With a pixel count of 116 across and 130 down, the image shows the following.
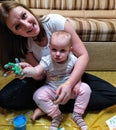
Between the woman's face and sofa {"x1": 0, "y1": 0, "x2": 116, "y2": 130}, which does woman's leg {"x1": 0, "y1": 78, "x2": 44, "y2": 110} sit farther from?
the woman's face

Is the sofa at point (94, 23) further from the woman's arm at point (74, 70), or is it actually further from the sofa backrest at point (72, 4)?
the woman's arm at point (74, 70)

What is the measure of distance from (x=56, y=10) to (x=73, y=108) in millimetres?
1203

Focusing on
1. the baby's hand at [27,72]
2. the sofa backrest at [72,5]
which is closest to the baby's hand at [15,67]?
the baby's hand at [27,72]

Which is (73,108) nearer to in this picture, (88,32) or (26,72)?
(26,72)

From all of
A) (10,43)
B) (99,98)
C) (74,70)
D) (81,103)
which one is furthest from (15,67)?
(99,98)

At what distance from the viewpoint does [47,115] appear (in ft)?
5.50

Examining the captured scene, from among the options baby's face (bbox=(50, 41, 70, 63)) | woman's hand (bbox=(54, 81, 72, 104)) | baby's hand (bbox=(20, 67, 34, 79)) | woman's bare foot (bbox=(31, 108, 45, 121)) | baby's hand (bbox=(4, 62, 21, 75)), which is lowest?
woman's bare foot (bbox=(31, 108, 45, 121))

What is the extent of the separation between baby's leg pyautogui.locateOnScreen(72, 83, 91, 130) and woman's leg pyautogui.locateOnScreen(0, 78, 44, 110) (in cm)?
27

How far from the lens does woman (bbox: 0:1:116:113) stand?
1469 mm

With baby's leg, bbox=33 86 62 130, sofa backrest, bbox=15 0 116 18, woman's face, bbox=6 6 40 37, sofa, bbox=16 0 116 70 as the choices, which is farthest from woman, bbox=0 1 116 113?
sofa backrest, bbox=15 0 116 18

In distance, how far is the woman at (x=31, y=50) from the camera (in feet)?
4.82

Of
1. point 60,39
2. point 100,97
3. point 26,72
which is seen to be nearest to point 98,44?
point 100,97

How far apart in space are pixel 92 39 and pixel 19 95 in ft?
2.35

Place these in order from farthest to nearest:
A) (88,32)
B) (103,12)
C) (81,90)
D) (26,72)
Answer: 1. (103,12)
2. (88,32)
3. (81,90)
4. (26,72)
